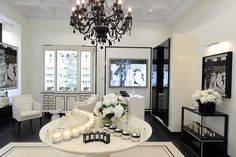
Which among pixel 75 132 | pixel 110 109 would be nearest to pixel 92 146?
pixel 75 132

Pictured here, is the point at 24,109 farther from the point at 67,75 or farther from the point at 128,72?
the point at 128,72

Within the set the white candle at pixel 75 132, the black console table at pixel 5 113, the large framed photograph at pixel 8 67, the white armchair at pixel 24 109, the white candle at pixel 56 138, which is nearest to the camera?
the white candle at pixel 56 138

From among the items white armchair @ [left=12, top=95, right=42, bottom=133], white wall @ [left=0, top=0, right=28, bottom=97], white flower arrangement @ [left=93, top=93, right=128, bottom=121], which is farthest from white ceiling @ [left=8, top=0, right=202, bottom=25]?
white flower arrangement @ [left=93, top=93, right=128, bottom=121]

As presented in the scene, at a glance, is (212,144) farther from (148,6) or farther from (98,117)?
(148,6)

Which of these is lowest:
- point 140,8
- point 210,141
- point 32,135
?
point 32,135

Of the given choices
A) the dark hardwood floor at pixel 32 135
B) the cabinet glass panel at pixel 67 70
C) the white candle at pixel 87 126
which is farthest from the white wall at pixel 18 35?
the white candle at pixel 87 126

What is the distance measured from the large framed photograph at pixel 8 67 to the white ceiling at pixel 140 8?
1.39m

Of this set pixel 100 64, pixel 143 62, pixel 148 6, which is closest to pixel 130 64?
pixel 143 62

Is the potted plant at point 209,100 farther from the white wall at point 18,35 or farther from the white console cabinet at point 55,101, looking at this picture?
the white wall at point 18,35

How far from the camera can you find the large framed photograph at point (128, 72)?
7.54 meters

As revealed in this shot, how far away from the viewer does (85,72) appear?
720 centimetres

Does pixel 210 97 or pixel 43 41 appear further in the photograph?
pixel 43 41

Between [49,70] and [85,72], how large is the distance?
1.28 meters

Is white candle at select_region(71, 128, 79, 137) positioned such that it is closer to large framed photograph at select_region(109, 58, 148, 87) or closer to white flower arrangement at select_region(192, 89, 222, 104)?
white flower arrangement at select_region(192, 89, 222, 104)
